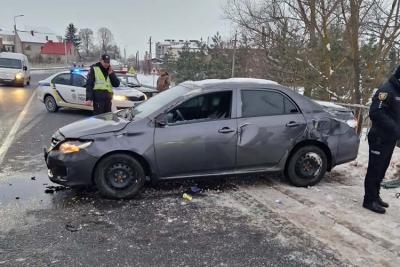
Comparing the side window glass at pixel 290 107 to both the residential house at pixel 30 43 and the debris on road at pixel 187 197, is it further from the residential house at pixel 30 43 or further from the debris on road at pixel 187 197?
the residential house at pixel 30 43

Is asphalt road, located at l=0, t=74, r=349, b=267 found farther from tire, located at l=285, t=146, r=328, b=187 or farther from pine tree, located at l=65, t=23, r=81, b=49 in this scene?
pine tree, located at l=65, t=23, r=81, b=49

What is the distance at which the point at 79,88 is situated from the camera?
11.3 meters

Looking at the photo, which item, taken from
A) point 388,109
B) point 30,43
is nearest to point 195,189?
point 388,109

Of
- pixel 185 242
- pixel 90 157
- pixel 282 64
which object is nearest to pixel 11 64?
pixel 282 64

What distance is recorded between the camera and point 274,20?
13.2 metres

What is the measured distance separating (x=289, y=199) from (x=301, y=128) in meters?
1.06

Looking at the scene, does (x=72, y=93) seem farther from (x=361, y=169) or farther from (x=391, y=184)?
(x=391, y=184)

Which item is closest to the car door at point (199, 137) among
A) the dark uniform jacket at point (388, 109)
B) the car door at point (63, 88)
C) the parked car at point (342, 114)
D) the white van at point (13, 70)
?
the parked car at point (342, 114)

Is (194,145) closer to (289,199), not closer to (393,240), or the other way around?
(289,199)

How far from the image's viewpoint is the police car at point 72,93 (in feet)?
35.9

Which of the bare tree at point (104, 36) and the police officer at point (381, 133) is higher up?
the bare tree at point (104, 36)

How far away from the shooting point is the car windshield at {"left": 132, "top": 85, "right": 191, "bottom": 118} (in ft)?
15.8

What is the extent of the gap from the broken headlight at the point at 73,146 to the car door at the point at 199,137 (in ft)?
2.88

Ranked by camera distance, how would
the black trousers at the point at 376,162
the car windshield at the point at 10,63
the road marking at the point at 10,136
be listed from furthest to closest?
the car windshield at the point at 10,63 < the road marking at the point at 10,136 < the black trousers at the point at 376,162
